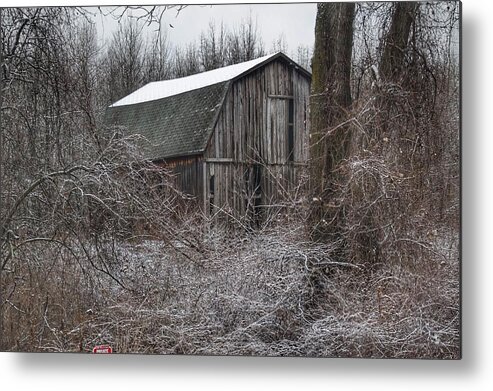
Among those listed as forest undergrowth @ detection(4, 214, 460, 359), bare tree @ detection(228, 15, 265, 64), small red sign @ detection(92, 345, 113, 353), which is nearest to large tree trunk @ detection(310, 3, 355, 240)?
forest undergrowth @ detection(4, 214, 460, 359)

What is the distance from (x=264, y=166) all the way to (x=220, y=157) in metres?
0.26

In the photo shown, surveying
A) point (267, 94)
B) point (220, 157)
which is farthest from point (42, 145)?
point (267, 94)

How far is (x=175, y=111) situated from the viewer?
15.7 ft

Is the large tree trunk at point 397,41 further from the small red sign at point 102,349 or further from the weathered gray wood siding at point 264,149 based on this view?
the small red sign at point 102,349

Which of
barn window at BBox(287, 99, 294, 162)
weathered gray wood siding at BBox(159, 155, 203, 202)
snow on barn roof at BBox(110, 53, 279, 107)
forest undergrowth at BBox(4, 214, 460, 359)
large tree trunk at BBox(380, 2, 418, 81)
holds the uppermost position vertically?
large tree trunk at BBox(380, 2, 418, 81)

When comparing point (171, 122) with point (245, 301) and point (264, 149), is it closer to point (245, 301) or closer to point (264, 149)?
point (264, 149)

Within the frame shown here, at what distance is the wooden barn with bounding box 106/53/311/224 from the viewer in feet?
15.3

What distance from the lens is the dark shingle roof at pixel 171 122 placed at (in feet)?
15.5

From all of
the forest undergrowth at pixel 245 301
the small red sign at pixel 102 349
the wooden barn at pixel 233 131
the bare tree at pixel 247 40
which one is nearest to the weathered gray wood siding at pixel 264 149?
the wooden barn at pixel 233 131

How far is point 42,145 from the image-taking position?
15.7 feet

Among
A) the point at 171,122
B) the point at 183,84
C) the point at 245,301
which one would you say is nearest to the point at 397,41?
the point at 183,84

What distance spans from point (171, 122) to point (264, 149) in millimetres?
578

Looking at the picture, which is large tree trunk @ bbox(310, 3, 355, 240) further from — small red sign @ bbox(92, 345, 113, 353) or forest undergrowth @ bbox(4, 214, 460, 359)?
small red sign @ bbox(92, 345, 113, 353)

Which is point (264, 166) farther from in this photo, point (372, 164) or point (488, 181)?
point (488, 181)
